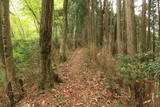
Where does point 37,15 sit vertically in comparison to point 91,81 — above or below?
above

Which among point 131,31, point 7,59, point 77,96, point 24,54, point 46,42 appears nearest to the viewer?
point 46,42

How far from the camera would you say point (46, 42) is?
4.25 meters

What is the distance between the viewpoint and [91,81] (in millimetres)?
5664

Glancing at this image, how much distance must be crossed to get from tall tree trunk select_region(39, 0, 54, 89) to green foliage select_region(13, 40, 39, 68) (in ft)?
13.4

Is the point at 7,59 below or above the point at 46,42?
below

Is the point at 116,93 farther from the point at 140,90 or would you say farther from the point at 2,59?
the point at 2,59

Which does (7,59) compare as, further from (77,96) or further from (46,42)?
(77,96)

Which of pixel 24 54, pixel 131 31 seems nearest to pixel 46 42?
pixel 131 31

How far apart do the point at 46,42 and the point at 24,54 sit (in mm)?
5706

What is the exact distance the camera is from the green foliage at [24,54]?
8625mm

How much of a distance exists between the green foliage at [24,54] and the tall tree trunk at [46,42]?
13.4 feet

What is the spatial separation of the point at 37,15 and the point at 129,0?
8646 millimetres

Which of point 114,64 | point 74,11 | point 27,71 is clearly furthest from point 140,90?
point 74,11

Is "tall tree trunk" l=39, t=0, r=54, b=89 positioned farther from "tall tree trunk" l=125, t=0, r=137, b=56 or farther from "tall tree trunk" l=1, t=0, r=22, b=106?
"tall tree trunk" l=125, t=0, r=137, b=56
